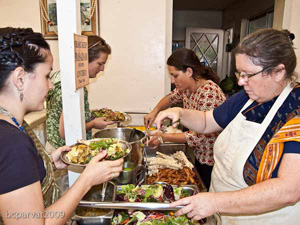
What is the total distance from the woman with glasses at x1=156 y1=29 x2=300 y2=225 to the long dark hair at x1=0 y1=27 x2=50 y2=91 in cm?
74

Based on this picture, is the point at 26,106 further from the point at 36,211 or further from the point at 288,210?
the point at 288,210

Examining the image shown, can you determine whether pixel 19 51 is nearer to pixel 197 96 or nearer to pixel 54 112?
pixel 54 112

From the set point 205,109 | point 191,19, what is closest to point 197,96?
point 205,109

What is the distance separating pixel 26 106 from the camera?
89 centimetres

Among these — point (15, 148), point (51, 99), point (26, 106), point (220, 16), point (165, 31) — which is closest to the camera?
point (15, 148)

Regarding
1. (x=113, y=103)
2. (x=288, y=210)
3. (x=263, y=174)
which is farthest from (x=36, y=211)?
(x=113, y=103)

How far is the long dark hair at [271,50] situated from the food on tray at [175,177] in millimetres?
845

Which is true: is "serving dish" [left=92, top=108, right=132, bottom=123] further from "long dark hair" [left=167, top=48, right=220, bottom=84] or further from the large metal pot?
"long dark hair" [left=167, top=48, right=220, bottom=84]

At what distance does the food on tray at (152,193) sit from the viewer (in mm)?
1256

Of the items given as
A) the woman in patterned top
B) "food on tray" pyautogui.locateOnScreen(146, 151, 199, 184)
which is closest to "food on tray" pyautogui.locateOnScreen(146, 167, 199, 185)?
"food on tray" pyautogui.locateOnScreen(146, 151, 199, 184)

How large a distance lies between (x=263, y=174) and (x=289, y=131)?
0.23m

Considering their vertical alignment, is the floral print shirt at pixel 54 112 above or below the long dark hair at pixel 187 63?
below

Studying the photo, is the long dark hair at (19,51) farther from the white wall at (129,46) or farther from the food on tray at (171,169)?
the white wall at (129,46)

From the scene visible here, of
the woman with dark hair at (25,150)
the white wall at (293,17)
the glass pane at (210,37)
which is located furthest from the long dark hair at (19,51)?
the glass pane at (210,37)
